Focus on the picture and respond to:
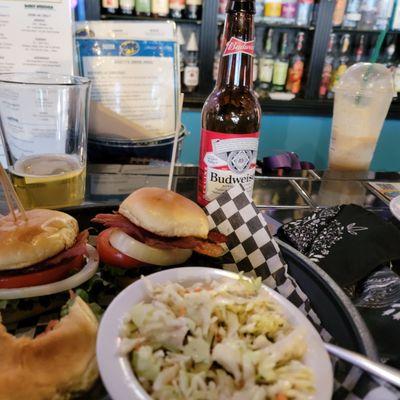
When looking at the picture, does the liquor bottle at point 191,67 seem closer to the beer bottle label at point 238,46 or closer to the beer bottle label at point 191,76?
the beer bottle label at point 191,76

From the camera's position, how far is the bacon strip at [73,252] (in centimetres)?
79

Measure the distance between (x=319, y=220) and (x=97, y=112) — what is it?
36.0 inches

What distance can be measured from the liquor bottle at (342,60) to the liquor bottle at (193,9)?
1.36 metres

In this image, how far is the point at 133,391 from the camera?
478 millimetres

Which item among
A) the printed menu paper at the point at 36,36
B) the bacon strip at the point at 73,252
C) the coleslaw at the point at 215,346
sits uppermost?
the printed menu paper at the point at 36,36

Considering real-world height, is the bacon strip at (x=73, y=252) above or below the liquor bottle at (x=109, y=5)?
below

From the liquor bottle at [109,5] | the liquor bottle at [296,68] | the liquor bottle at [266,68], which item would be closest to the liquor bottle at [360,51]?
the liquor bottle at [296,68]

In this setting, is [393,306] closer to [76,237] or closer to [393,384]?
[393,384]

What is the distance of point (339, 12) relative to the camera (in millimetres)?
3229

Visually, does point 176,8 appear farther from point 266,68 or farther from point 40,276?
point 40,276

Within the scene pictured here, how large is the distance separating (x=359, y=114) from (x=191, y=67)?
6.72 ft

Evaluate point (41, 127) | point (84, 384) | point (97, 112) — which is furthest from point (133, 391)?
point (97, 112)

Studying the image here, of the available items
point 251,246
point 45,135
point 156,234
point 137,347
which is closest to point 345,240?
point 251,246

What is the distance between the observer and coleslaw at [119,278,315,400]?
19.6 inches
